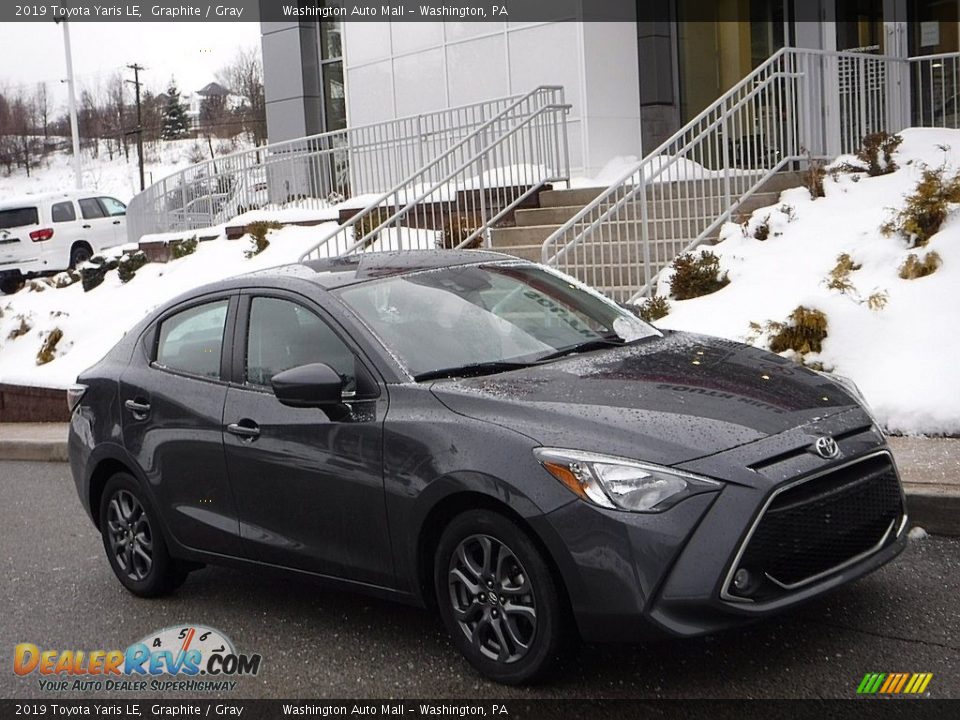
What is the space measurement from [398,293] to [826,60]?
9.35 metres

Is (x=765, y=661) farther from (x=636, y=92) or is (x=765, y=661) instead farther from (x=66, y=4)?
(x=66, y=4)

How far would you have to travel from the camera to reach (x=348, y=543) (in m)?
4.86

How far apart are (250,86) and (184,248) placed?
63395mm

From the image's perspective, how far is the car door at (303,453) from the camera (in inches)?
187

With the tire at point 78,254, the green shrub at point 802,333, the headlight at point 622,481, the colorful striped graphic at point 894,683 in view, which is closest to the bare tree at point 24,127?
the tire at point 78,254

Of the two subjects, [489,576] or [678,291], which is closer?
[489,576]

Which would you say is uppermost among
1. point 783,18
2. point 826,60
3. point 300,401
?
point 783,18

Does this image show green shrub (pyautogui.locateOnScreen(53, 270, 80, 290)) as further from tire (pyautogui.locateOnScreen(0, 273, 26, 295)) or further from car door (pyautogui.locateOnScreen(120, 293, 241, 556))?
car door (pyautogui.locateOnScreen(120, 293, 241, 556))

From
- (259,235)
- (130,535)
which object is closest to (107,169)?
(259,235)

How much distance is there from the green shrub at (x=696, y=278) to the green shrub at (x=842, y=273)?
1103 millimetres

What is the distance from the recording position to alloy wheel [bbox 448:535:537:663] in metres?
4.26

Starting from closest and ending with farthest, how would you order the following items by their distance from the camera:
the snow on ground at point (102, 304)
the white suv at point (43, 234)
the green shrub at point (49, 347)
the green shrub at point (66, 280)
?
the snow on ground at point (102, 304) < the green shrub at point (49, 347) < the green shrub at point (66, 280) < the white suv at point (43, 234)

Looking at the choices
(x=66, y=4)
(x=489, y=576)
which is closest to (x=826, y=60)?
(x=489, y=576)

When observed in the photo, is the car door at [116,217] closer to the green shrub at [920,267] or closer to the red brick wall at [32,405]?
the red brick wall at [32,405]
